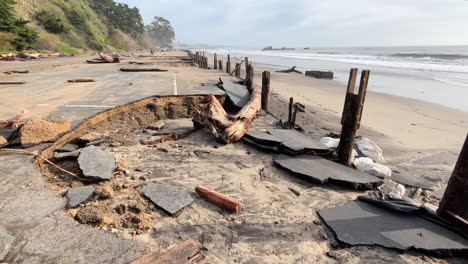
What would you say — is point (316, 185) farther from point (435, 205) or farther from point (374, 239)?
point (435, 205)

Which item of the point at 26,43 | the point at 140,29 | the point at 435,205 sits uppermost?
the point at 140,29

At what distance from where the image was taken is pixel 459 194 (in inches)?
127

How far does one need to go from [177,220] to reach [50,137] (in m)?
3.25

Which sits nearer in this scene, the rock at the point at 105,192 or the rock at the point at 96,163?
the rock at the point at 105,192

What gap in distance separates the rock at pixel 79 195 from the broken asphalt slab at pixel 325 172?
317 cm

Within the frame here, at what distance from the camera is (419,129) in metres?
8.95

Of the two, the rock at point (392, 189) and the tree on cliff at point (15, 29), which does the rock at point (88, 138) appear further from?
the tree on cliff at point (15, 29)

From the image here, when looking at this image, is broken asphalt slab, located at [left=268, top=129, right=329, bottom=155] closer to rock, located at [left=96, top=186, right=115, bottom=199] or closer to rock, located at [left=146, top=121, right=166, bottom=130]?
rock, located at [left=146, top=121, right=166, bottom=130]

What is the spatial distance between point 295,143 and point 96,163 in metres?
3.96

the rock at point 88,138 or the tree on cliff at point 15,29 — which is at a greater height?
the tree on cliff at point 15,29

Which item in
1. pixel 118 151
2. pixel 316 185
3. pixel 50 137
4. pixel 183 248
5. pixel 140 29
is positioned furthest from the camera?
pixel 140 29

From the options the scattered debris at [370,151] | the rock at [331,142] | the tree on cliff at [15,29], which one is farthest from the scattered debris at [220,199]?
the tree on cliff at [15,29]

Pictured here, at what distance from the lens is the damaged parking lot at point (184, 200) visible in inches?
103

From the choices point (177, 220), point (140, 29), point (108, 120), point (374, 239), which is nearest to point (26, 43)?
point (108, 120)
